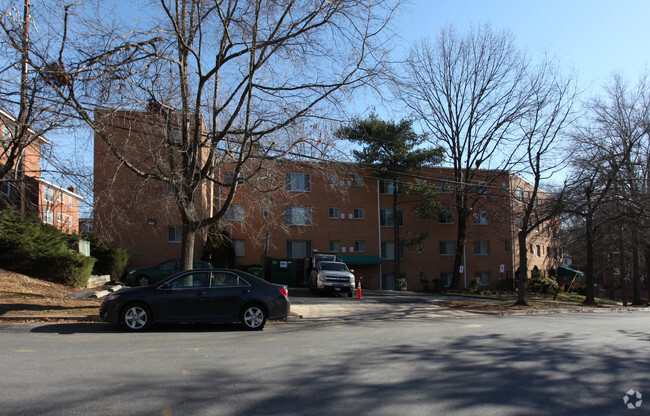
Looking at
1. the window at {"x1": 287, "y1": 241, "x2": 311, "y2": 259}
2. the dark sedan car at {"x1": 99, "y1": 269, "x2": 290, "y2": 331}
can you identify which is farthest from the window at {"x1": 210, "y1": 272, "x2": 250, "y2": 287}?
the window at {"x1": 287, "y1": 241, "x2": 311, "y2": 259}

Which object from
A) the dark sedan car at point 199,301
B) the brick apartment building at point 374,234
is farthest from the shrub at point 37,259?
the brick apartment building at point 374,234

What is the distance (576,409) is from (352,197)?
98.2ft

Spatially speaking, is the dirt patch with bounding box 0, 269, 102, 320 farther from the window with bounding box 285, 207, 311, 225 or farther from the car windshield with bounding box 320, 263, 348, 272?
the window with bounding box 285, 207, 311, 225

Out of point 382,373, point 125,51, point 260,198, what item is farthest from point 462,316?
point 125,51

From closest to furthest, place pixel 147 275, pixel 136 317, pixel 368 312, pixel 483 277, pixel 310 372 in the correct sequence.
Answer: pixel 310 372 → pixel 136 317 → pixel 368 312 → pixel 147 275 → pixel 483 277

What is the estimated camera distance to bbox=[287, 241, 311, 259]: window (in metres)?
33.6

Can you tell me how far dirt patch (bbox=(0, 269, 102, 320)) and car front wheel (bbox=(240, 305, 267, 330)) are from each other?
429 centimetres

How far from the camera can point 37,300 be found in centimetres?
1373

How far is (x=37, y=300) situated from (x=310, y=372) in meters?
10.7

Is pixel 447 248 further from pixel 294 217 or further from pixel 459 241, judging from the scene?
pixel 294 217

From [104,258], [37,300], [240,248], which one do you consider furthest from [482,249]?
[37,300]

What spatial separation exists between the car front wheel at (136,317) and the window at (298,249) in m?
23.3

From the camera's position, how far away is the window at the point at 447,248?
37.3m

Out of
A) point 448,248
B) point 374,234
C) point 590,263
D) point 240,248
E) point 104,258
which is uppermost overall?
point 374,234
